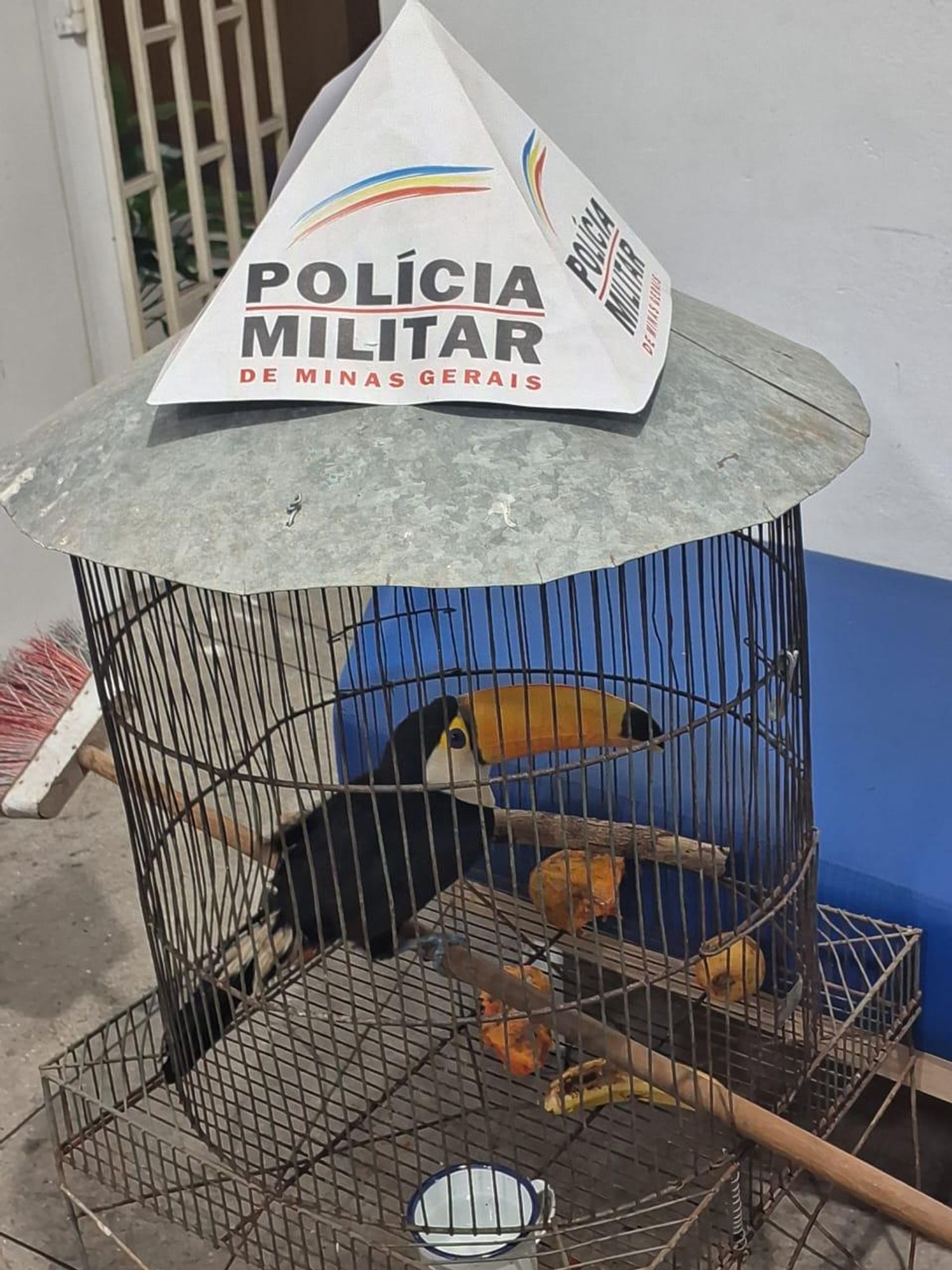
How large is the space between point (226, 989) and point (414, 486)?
503 mm

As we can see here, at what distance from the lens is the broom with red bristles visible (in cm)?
126

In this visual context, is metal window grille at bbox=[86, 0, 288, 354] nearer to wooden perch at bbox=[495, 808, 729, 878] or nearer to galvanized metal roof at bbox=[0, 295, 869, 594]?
wooden perch at bbox=[495, 808, 729, 878]

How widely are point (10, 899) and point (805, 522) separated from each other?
1.27 metres

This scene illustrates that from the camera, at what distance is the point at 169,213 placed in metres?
2.74

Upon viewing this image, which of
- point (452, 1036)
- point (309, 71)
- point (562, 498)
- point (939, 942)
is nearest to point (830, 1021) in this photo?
point (939, 942)

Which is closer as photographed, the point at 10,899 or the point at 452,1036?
the point at 452,1036

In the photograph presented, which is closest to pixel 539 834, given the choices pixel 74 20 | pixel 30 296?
pixel 30 296

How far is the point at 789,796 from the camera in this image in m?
1.17

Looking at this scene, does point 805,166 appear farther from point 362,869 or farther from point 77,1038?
point 77,1038

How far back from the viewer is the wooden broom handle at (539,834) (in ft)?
3.88

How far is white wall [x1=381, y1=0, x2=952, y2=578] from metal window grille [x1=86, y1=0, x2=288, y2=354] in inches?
23.3

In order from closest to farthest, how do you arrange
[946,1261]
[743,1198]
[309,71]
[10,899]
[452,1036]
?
[452,1036]
[743,1198]
[946,1261]
[10,899]
[309,71]

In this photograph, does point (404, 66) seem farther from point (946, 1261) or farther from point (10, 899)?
point (10, 899)

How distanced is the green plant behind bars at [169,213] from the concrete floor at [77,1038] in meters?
1.00
